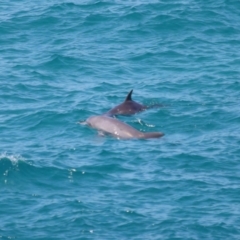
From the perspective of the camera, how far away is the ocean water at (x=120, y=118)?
21312 millimetres

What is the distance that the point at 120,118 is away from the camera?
1139 inches

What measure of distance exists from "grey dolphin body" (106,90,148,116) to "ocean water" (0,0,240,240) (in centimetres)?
37

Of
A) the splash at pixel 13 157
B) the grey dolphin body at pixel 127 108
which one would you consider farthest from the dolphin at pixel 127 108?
the splash at pixel 13 157

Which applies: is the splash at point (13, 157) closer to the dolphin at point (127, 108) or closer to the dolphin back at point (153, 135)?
the dolphin back at point (153, 135)

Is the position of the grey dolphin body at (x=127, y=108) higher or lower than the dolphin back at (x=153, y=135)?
lower

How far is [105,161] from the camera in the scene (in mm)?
25031

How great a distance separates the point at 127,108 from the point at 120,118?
1.90 ft

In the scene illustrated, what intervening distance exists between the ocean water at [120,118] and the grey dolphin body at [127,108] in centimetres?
37

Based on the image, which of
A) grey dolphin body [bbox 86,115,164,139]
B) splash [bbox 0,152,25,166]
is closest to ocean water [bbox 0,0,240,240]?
splash [bbox 0,152,25,166]

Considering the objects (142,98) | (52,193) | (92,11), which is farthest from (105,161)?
(92,11)

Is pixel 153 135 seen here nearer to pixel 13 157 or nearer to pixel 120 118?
pixel 120 118

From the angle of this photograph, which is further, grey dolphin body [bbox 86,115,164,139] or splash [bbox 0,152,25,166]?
grey dolphin body [bbox 86,115,164,139]

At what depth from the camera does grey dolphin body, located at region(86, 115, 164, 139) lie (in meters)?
26.9

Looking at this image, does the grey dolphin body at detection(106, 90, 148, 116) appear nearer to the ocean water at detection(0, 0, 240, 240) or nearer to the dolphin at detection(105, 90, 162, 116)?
the dolphin at detection(105, 90, 162, 116)
